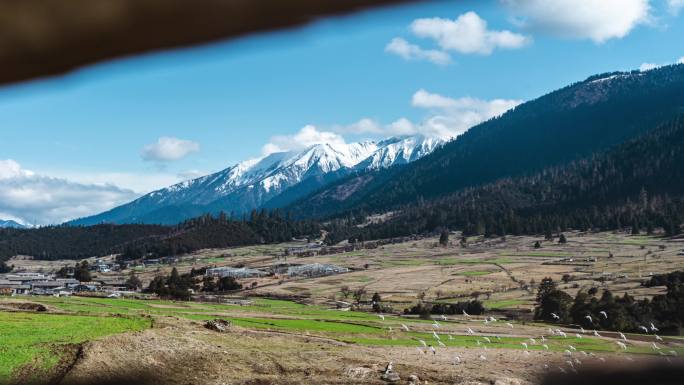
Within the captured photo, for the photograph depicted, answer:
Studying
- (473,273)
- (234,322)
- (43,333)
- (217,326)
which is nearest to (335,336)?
(217,326)

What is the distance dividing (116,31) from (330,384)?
25.8 meters

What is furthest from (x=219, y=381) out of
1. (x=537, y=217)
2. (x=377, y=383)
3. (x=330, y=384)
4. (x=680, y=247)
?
(x=537, y=217)

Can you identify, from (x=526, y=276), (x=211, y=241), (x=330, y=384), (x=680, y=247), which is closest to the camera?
(x=330, y=384)

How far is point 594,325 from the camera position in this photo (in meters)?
52.0

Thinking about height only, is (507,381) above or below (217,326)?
below

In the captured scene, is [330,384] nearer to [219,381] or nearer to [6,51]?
[219,381]

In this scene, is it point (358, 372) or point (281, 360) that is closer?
point (358, 372)

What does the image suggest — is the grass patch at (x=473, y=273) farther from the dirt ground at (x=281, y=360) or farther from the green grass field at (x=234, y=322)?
the dirt ground at (x=281, y=360)

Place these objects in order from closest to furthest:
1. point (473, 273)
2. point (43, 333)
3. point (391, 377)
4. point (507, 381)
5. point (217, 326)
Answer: point (507, 381)
point (391, 377)
point (43, 333)
point (217, 326)
point (473, 273)

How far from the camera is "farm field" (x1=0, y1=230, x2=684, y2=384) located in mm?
27203

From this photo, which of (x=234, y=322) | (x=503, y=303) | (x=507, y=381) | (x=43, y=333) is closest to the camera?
(x=507, y=381)

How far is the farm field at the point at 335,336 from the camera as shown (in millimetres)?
27203

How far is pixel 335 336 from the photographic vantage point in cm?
4303

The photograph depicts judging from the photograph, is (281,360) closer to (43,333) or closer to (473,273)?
(43,333)
